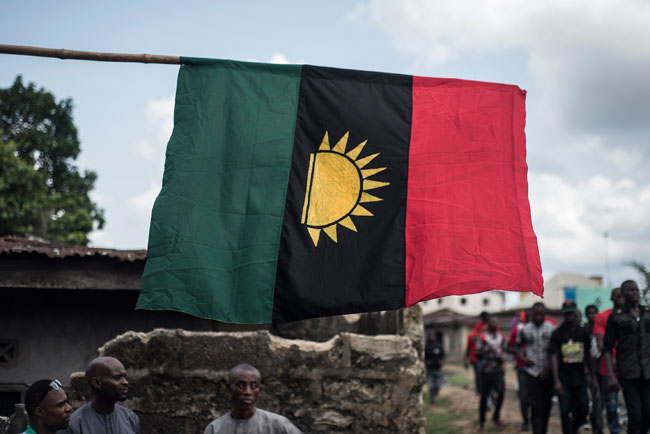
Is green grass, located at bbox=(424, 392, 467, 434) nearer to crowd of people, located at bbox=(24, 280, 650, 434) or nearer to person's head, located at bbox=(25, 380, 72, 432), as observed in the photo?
crowd of people, located at bbox=(24, 280, 650, 434)

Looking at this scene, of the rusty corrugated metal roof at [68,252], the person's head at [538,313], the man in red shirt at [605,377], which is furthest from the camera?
the person's head at [538,313]

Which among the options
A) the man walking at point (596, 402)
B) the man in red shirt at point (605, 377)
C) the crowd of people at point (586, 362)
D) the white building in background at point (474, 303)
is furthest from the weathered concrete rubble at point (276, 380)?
the white building in background at point (474, 303)

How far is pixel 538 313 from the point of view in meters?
8.37

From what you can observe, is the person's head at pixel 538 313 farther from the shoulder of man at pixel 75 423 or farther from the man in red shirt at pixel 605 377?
the shoulder of man at pixel 75 423

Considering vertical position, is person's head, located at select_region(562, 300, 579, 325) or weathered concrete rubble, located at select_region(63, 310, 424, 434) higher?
person's head, located at select_region(562, 300, 579, 325)

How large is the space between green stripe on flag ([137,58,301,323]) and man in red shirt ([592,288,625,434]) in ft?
16.5

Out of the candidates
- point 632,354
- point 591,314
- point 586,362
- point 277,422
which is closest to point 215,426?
point 277,422

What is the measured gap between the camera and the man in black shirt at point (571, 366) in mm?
7785

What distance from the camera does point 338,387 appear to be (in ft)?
20.0

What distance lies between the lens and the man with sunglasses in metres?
4.30

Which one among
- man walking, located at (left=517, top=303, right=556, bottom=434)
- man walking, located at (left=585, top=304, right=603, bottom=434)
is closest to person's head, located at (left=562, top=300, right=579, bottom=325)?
man walking, located at (left=517, top=303, right=556, bottom=434)

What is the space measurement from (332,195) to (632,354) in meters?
3.88

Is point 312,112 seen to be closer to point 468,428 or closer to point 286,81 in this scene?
point 286,81

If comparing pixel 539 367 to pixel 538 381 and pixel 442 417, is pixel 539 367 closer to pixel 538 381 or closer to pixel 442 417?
pixel 538 381
